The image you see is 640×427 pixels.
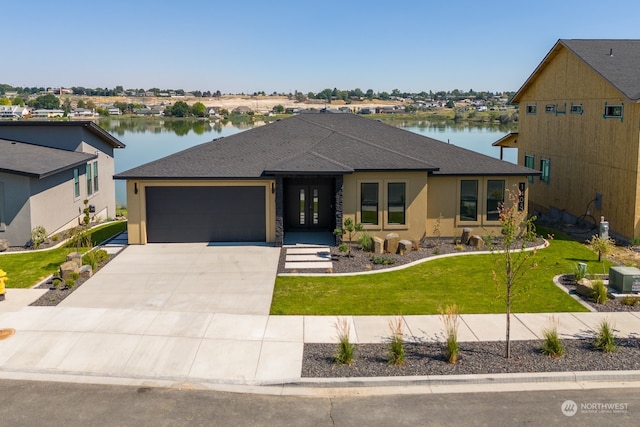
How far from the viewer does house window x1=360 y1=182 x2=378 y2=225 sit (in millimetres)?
20844

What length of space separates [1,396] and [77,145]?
1786cm

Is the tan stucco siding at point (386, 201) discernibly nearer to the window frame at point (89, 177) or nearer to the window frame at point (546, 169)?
the window frame at point (546, 169)

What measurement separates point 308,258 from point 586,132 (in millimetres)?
13201

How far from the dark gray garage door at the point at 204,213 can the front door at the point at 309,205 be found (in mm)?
1900

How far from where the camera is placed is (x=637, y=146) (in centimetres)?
2050

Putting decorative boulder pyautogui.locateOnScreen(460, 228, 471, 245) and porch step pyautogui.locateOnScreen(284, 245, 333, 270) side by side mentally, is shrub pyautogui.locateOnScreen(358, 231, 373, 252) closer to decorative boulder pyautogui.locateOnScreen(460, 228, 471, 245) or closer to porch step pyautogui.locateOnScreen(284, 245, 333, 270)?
porch step pyautogui.locateOnScreen(284, 245, 333, 270)

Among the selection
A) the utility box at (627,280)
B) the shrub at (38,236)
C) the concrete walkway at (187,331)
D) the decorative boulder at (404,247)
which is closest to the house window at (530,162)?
the decorative boulder at (404,247)

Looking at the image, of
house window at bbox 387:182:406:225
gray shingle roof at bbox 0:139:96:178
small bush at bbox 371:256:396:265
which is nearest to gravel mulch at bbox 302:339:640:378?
small bush at bbox 371:256:396:265

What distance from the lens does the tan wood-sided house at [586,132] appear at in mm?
21253

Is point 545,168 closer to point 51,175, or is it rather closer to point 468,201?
point 468,201

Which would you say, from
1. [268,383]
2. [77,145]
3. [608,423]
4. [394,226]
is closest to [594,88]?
[394,226]

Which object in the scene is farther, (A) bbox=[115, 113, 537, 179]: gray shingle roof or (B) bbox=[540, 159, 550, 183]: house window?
(B) bbox=[540, 159, 550, 183]: house window

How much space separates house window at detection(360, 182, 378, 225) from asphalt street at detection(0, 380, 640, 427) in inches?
438

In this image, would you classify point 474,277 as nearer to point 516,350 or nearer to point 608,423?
point 516,350
